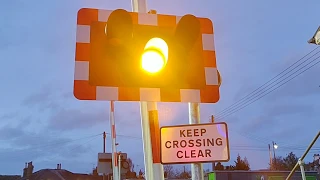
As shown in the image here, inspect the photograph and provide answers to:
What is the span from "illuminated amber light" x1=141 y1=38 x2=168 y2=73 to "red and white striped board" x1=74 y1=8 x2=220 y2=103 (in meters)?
0.24

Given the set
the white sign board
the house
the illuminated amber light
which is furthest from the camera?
the house

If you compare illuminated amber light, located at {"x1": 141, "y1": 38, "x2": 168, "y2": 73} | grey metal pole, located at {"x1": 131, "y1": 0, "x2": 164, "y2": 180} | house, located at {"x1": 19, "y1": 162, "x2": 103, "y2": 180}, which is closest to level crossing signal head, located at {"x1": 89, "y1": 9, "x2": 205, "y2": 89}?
illuminated amber light, located at {"x1": 141, "y1": 38, "x2": 168, "y2": 73}

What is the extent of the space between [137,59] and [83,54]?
45 centimetres

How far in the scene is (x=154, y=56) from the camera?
8.91 ft

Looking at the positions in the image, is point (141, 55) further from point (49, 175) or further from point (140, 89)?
point (49, 175)

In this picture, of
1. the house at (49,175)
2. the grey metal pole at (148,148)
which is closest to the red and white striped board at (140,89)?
the grey metal pole at (148,148)

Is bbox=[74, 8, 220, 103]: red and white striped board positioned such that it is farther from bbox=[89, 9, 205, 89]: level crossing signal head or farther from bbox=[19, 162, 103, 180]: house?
bbox=[19, 162, 103, 180]: house

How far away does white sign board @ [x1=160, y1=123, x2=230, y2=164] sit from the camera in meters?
2.87

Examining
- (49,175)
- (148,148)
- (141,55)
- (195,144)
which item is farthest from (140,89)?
(49,175)

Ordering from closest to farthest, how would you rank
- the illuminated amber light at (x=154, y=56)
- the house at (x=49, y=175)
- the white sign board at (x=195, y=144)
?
the illuminated amber light at (x=154, y=56)
the white sign board at (x=195, y=144)
the house at (x=49, y=175)

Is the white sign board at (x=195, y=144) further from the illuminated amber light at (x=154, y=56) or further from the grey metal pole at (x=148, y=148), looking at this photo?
the illuminated amber light at (x=154, y=56)

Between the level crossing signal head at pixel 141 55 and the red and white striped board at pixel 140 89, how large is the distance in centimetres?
4

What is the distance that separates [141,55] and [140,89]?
26cm

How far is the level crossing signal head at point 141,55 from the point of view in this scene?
2773 mm
